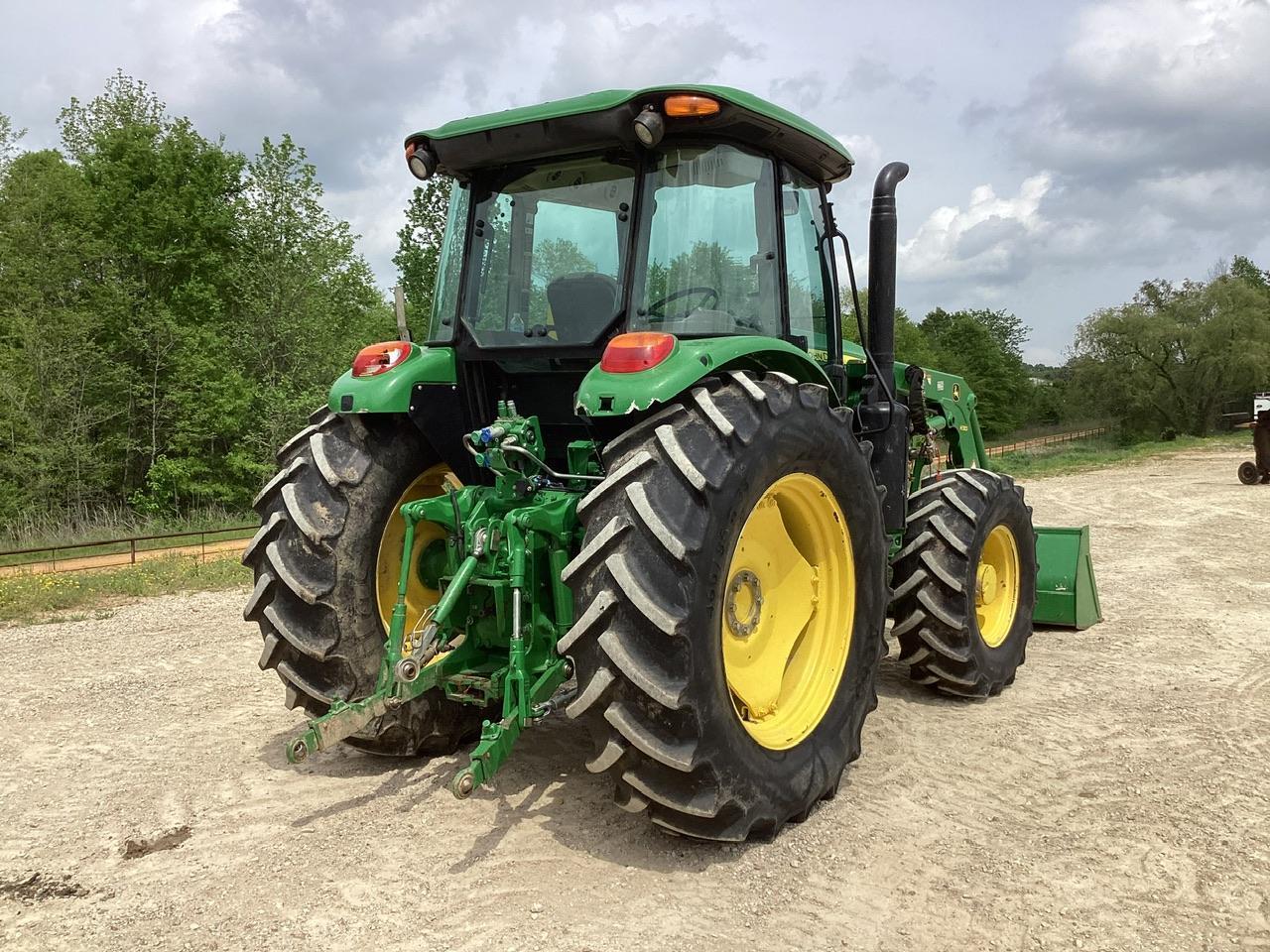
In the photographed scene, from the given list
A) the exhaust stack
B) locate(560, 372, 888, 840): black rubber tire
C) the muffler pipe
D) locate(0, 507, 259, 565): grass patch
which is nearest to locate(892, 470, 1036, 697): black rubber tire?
the exhaust stack

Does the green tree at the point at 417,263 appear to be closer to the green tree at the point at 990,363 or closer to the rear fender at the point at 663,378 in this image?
the rear fender at the point at 663,378

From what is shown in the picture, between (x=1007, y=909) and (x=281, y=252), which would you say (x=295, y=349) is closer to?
(x=281, y=252)

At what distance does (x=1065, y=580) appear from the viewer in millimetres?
6832

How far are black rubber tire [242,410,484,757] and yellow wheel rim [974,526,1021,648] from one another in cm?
334

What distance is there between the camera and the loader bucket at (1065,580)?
6.75 metres

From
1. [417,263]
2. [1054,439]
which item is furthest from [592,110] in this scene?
[1054,439]

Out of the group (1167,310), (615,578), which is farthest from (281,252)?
(1167,310)

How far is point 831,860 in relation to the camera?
3295mm

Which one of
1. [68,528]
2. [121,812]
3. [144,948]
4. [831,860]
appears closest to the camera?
[144,948]

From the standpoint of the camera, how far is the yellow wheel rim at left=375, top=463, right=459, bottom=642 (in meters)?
4.14

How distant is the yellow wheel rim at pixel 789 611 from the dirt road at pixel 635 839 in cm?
43

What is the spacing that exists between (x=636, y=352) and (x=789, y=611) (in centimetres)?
133

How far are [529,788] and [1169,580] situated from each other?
7.18m

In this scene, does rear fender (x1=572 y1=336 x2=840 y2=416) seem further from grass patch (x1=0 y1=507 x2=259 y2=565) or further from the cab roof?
grass patch (x1=0 y1=507 x2=259 y2=565)
